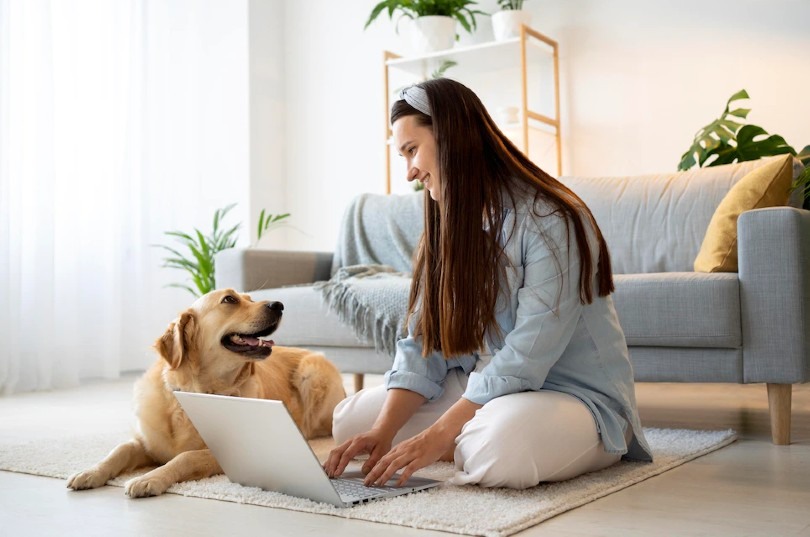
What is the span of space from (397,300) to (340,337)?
0.88 ft

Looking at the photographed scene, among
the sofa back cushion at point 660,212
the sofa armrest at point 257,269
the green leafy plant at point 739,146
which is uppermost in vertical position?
the green leafy plant at point 739,146

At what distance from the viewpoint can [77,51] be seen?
4.42m

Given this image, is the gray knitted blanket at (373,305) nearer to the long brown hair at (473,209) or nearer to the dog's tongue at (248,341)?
the dog's tongue at (248,341)

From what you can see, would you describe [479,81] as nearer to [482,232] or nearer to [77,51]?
[77,51]

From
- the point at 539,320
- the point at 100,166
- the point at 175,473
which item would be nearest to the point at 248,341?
the point at 175,473

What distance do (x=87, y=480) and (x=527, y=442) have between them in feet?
2.96

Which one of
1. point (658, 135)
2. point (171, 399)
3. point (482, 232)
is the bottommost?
point (171, 399)

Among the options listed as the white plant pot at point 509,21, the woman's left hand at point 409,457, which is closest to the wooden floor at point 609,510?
the woman's left hand at point 409,457

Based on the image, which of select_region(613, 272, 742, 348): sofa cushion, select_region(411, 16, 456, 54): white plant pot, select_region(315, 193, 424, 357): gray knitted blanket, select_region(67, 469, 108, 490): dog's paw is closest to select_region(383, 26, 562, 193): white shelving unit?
select_region(411, 16, 456, 54): white plant pot

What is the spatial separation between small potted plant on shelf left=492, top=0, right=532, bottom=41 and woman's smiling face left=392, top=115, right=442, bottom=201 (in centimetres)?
270

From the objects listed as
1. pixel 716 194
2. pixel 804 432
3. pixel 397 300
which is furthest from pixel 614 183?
pixel 804 432

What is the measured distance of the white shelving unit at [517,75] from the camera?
4.28 meters

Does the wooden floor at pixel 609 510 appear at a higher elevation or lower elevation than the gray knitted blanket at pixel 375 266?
lower

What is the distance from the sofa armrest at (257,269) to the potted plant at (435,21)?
1422 millimetres
